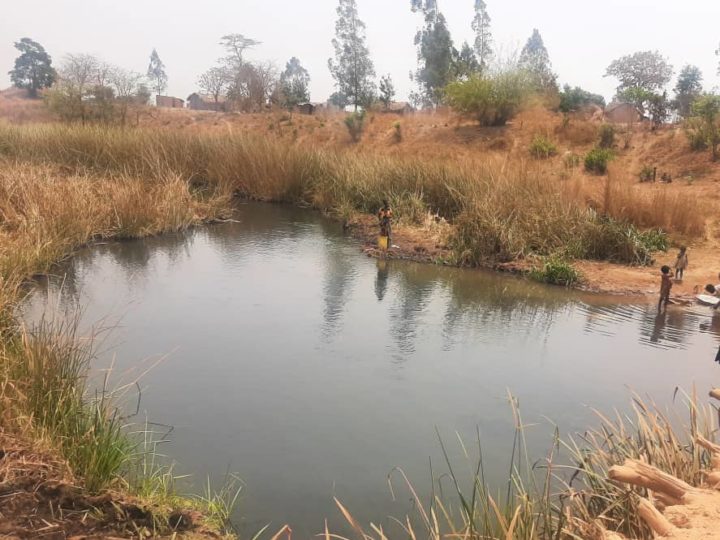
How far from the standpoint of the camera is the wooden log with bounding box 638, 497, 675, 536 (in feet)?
7.87

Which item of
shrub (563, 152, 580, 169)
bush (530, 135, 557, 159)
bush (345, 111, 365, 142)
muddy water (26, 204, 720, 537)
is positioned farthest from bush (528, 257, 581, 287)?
bush (345, 111, 365, 142)

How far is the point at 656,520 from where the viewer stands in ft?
8.04

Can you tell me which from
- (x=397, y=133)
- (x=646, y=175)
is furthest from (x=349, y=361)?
(x=397, y=133)

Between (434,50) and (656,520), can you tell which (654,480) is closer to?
(656,520)

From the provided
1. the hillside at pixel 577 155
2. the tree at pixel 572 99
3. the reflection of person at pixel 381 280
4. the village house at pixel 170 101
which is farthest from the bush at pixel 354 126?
the village house at pixel 170 101

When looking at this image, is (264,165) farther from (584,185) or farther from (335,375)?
(335,375)

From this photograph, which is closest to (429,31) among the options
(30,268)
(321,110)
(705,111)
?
(321,110)

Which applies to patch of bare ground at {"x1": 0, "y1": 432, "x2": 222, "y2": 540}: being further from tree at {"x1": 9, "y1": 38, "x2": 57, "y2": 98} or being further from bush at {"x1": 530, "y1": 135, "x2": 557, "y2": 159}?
tree at {"x1": 9, "y1": 38, "x2": 57, "y2": 98}

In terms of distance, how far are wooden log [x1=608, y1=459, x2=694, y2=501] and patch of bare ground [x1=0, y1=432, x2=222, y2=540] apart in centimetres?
256

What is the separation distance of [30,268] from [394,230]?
8.46 metres

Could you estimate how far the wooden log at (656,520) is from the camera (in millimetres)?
2398

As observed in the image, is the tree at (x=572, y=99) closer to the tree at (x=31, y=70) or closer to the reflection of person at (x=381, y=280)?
the reflection of person at (x=381, y=280)

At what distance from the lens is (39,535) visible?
3211 millimetres

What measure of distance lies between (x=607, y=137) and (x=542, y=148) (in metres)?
2.67
